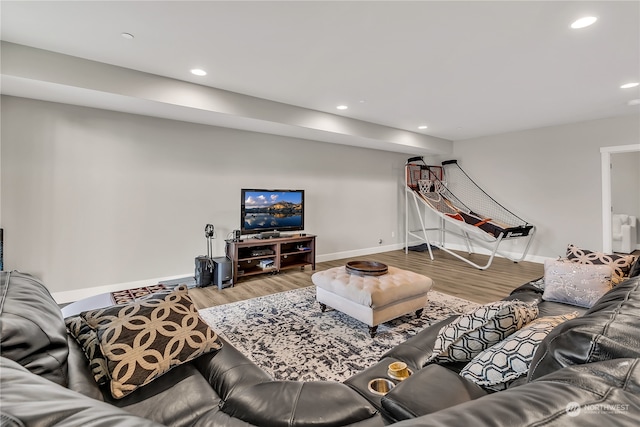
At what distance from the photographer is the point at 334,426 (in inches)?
31.2

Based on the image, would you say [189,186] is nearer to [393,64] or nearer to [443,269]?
[393,64]

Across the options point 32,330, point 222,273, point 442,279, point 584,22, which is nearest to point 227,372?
point 32,330

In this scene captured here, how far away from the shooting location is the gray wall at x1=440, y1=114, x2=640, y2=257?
15.6 feet

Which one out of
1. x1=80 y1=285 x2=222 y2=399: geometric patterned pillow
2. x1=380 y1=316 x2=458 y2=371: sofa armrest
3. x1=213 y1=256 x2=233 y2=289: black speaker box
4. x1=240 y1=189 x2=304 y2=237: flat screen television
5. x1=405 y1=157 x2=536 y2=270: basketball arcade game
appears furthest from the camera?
x1=405 y1=157 x2=536 y2=270: basketball arcade game

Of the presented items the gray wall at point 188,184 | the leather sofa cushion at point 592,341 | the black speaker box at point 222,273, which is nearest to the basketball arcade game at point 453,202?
the gray wall at point 188,184

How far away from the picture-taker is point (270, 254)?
14.3 ft

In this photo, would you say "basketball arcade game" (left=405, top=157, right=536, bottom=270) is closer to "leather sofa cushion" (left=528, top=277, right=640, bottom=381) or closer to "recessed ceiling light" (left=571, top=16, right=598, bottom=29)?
"recessed ceiling light" (left=571, top=16, right=598, bottom=29)

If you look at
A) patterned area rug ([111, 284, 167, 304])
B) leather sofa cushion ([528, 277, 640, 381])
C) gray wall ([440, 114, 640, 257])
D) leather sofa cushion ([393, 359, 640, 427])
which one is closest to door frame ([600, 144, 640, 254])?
gray wall ([440, 114, 640, 257])

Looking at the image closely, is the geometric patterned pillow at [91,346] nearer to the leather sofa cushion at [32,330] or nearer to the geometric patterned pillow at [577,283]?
the leather sofa cushion at [32,330]

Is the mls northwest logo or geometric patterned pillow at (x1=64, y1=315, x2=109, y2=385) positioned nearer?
the mls northwest logo

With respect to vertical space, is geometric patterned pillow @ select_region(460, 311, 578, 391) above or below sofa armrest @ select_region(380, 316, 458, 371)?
above

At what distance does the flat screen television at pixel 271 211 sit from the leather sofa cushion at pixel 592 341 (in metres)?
3.94

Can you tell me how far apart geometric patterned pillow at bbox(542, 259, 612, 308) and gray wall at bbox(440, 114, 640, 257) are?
12.4 ft

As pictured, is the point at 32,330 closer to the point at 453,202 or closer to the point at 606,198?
the point at 606,198
